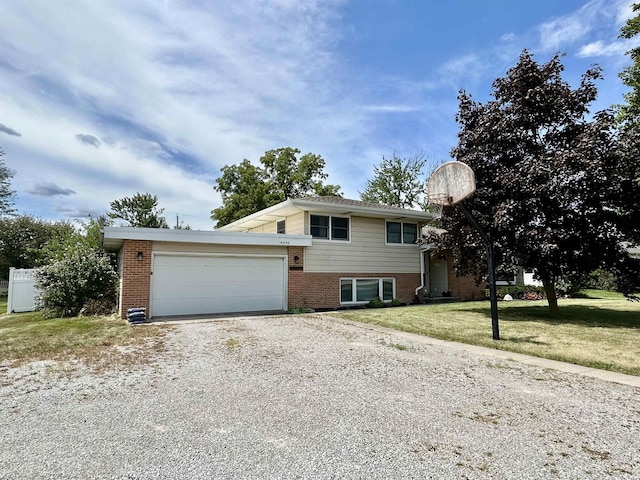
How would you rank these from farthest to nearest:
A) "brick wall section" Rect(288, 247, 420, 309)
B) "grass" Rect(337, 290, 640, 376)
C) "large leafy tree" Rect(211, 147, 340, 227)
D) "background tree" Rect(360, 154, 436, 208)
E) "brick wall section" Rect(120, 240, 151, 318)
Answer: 1. "background tree" Rect(360, 154, 436, 208)
2. "large leafy tree" Rect(211, 147, 340, 227)
3. "brick wall section" Rect(288, 247, 420, 309)
4. "brick wall section" Rect(120, 240, 151, 318)
5. "grass" Rect(337, 290, 640, 376)

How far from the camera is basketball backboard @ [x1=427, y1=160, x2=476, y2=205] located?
313 inches

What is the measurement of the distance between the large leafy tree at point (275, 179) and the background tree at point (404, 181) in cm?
526

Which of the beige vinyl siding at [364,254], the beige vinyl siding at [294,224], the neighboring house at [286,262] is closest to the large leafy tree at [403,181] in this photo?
the neighboring house at [286,262]

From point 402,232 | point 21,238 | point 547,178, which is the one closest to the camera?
point 547,178

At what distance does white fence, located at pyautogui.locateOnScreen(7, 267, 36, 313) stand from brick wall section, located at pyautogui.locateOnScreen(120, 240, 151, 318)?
22.2ft

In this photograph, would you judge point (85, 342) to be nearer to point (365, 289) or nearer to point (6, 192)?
point (365, 289)

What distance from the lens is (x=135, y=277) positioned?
1145 cm

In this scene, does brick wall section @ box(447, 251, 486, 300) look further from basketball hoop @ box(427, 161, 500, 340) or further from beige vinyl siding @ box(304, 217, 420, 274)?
basketball hoop @ box(427, 161, 500, 340)

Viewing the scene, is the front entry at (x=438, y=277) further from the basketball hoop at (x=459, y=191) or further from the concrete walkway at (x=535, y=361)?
the basketball hoop at (x=459, y=191)

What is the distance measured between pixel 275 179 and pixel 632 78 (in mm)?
26418

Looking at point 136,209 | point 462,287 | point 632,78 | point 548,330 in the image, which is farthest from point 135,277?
point 136,209

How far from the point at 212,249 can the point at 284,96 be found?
5569mm

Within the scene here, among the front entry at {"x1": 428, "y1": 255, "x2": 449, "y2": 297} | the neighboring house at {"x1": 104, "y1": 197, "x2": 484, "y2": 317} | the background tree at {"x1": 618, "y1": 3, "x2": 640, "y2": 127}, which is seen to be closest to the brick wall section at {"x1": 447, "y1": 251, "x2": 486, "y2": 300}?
the neighboring house at {"x1": 104, "y1": 197, "x2": 484, "y2": 317}

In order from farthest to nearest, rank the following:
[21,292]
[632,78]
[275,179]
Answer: [275,179] < [21,292] < [632,78]
